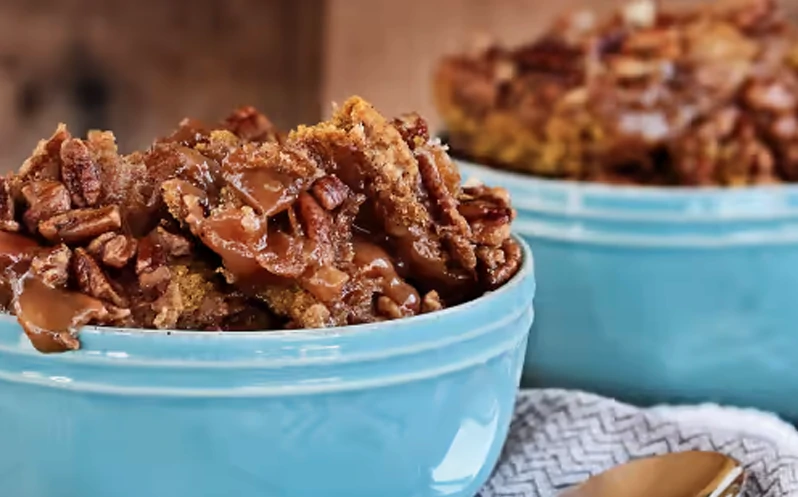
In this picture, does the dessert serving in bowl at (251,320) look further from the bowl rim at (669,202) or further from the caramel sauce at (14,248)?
the bowl rim at (669,202)

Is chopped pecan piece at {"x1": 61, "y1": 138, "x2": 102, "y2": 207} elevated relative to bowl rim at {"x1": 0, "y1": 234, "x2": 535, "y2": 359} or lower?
elevated

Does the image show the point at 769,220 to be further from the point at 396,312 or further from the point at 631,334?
the point at 396,312

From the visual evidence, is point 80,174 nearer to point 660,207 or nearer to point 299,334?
point 299,334

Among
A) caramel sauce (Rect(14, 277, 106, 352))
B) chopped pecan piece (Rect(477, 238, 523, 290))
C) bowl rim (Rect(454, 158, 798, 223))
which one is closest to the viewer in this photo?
caramel sauce (Rect(14, 277, 106, 352))

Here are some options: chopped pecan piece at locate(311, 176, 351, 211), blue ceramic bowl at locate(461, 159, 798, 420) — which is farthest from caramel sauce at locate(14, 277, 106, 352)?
blue ceramic bowl at locate(461, 159, 798, 420)

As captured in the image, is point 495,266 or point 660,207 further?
point 660,207

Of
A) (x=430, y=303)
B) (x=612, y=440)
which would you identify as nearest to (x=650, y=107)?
(x=612, y=440)

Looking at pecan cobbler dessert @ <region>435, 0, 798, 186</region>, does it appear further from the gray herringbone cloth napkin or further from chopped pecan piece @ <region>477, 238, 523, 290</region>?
chopped pecan piece @ <region>477, 238, 523, 290</region>
